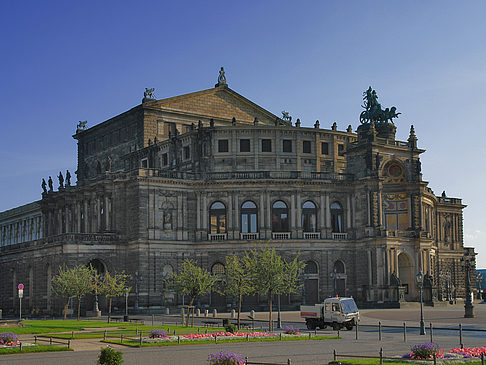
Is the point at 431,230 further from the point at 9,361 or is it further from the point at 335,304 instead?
the point at 9,361

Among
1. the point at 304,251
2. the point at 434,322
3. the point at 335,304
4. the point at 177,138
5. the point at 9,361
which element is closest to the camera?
the point at 9,361

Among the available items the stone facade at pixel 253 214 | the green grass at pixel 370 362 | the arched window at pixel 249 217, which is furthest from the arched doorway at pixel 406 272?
the green grass at pixel 370 362

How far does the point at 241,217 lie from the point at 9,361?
60.0m

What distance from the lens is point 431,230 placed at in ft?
354

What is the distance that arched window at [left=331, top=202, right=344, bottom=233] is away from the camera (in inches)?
3701

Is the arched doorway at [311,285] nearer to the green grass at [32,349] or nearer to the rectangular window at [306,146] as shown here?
the rectangular window at [306,146]

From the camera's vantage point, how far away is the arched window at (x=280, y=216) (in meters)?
92.2

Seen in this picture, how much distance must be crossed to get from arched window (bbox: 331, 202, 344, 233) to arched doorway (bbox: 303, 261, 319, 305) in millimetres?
5766

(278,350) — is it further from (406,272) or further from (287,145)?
(287,145)

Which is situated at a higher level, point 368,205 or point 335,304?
point 368,205

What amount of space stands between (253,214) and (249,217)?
62cm

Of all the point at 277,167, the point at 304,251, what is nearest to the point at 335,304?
the point at 304,251

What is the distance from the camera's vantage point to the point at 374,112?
3944 inches

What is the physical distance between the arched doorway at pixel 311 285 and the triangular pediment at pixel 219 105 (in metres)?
29.5
